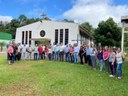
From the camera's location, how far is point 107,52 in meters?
15.0

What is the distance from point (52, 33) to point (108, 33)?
9.50 metres

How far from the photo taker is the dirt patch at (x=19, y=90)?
877 centimetres

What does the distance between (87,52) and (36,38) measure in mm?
25021

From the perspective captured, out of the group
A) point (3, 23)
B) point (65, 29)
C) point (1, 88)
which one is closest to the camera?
point (1, 88)

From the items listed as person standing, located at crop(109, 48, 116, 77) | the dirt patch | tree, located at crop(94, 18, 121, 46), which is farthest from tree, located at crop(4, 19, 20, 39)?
the dirt patch

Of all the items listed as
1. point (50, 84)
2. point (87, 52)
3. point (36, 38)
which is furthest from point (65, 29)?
→ point (50, 84)

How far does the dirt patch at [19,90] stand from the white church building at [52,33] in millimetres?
29217

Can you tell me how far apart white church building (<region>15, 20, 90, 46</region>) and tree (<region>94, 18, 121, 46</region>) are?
2.96 metres

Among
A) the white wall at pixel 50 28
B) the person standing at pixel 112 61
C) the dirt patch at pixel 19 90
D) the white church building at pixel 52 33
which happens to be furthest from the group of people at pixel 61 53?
the white wall at pixel 50 28

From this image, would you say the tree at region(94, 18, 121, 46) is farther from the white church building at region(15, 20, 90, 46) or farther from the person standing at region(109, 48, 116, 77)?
the person standing at region(109, 48, 116, 77)

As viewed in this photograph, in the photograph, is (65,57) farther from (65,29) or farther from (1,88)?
(65,29)

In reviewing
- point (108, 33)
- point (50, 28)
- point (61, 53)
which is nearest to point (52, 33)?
point (50, 28)

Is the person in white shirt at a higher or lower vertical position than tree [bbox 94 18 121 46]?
lower

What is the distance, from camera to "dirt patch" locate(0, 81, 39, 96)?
8.77 m
